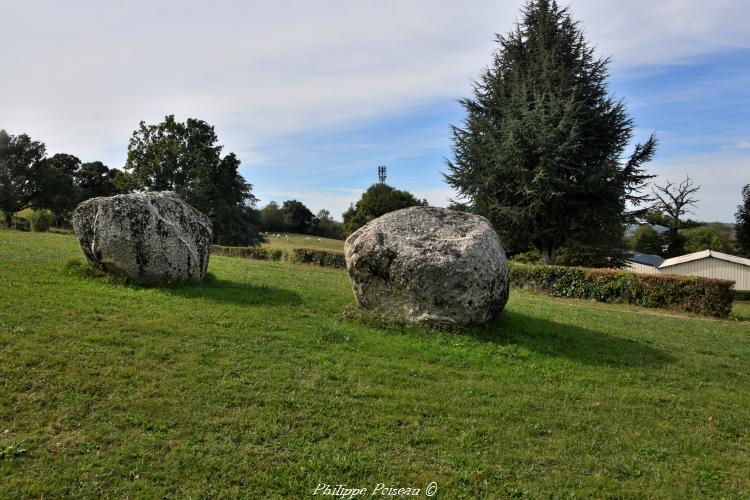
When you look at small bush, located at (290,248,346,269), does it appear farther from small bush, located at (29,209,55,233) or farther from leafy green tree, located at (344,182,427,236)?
leafy green tree, located at (344,182,427,236)

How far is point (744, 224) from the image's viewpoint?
52.5 meters

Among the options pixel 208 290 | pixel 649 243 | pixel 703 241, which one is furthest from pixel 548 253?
pixel 703 241

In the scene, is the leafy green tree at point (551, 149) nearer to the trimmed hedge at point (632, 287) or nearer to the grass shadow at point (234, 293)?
the trimmed hedge at point (632, 287)

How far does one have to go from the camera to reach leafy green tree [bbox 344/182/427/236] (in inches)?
2083

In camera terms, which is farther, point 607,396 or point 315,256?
point 315,256

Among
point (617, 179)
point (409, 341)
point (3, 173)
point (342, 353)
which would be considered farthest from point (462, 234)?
point (3, 173)

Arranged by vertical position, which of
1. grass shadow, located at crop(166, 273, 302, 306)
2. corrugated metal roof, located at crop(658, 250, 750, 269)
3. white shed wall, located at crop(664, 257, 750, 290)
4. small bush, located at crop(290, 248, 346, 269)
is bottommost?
grass shadow, located at crop(166, 273, 302, 306)

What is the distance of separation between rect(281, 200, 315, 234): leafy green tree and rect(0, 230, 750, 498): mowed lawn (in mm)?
78811

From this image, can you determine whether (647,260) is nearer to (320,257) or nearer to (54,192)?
(320,257)

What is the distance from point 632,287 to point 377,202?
35246 mm

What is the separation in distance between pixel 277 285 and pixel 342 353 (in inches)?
256

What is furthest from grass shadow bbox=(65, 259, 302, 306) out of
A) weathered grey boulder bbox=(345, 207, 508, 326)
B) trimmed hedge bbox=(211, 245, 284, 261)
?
trimmed hedge bbox=(211, 245, 284, 261)

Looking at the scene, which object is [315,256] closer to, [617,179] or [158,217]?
[158,217]

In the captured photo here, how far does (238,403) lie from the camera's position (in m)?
6.04
